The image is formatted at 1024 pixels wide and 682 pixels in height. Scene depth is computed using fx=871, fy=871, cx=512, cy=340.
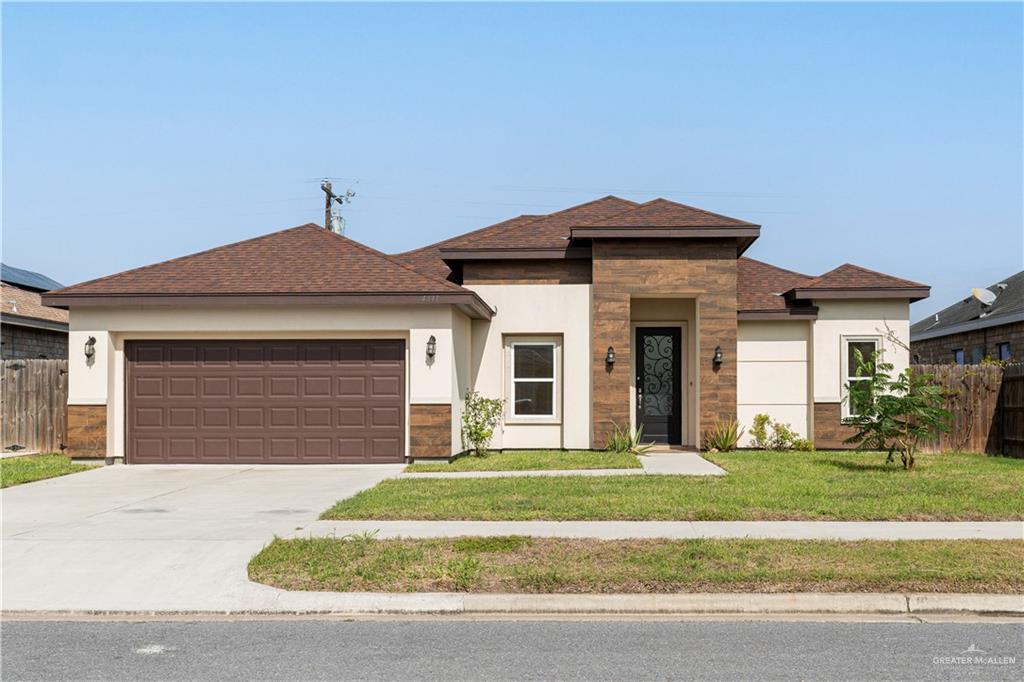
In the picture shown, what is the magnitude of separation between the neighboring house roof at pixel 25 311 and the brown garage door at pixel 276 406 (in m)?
8.09

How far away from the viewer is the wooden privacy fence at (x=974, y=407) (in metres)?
18.7

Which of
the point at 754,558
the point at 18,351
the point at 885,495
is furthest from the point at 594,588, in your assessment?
the point at 18,351

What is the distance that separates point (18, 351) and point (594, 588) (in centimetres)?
2226

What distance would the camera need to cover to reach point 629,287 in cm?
1823

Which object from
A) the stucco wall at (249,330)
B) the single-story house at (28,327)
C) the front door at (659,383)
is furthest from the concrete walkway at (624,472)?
the single-story house at (28,327)

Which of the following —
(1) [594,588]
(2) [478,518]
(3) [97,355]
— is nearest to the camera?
(1) [594,588]

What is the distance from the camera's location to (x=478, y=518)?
10.2m

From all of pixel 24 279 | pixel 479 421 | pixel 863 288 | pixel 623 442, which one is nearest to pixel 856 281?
pixel 863 288

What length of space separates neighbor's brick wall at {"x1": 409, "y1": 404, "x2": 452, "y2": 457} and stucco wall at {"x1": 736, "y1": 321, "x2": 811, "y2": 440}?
6.74 metres

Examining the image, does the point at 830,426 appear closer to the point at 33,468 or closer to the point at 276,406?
the point at 276,406

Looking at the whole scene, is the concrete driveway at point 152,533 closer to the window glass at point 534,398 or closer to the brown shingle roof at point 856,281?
the window glass at point 534,398

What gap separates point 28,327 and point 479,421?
48.4ft

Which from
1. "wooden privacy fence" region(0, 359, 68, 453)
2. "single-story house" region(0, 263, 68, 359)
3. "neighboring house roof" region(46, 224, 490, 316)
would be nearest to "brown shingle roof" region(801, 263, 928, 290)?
"neighboring house roof" region(46, 224, 490, 316)

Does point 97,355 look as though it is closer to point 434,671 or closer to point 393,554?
point 393,554
